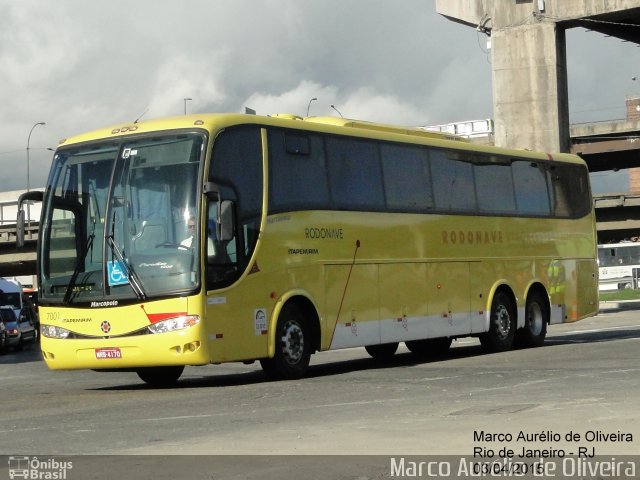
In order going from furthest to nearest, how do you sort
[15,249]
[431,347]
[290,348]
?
[15,249] < [431,347] < [290,348]

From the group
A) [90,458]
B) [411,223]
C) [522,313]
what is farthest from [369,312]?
[90,458]

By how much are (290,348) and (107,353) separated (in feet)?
8.82

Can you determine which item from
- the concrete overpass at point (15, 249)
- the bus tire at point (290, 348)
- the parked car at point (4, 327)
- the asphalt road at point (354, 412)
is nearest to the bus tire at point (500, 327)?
the asphalt road at point (354, 412)

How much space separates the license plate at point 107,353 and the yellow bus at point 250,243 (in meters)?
0.02

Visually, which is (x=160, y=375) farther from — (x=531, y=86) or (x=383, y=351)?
(x=531, y=86)

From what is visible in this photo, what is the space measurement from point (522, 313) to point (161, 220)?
416 inches

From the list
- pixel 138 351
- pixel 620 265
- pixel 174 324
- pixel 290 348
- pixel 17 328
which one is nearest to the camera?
pixel 174 324

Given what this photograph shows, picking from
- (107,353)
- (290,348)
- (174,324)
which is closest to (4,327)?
(290,348)

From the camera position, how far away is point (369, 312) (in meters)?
20.5

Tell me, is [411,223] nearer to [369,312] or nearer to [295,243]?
[369,312]

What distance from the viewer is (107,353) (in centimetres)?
1709

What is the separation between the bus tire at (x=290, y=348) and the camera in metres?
18.1

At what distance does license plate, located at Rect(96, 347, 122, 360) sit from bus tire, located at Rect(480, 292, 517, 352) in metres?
9.25

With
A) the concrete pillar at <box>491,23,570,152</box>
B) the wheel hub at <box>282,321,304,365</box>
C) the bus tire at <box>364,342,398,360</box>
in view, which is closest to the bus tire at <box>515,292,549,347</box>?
the bus tire at <box>364,342,398,360</box>
